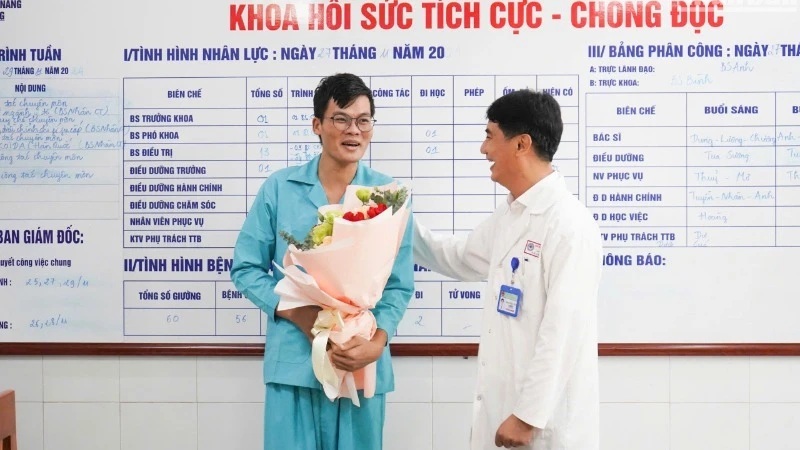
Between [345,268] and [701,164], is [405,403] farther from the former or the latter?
[701,164]

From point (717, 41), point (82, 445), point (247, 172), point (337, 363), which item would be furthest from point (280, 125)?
point (717, 41)

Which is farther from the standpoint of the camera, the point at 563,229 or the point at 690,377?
the point at 690,377

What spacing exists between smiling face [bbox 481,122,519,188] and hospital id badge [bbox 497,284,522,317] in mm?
295

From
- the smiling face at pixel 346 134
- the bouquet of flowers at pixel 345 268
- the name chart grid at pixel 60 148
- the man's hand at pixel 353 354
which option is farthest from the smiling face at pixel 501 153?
the name chart grid at pixel 60 148

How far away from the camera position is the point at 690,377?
9.21ft

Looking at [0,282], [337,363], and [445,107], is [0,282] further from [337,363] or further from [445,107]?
[445,107]

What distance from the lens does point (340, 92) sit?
2.29 m

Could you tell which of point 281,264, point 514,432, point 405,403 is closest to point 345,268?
point 281,264

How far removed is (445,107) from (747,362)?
4.58 feet

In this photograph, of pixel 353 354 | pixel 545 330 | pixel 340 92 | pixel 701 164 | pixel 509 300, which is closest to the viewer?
pixel 545 330

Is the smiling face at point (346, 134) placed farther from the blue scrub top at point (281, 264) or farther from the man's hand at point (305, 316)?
the man's hand at point (305, 316)

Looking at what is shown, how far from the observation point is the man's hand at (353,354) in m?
2.15

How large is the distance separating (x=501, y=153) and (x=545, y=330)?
483mm

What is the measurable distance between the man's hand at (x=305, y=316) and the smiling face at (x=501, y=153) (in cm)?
63
